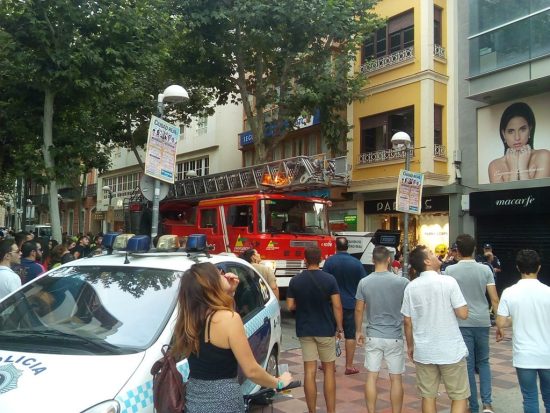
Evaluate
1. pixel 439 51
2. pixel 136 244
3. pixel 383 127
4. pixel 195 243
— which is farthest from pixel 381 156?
pixel 136 244

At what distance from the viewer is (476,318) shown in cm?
548

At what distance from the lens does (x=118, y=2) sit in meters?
12.0

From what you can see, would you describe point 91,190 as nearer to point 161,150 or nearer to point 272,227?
point 272,227

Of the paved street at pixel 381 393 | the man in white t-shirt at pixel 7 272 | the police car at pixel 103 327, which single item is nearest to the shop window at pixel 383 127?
the paved street at pixel 381 393

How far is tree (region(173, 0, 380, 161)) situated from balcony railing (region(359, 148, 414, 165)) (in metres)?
1.03

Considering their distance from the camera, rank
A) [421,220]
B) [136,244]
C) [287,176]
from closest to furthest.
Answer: [136,244] → [287,176] → [421,220]

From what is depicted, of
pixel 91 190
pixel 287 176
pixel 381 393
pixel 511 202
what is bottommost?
pixel 381 393

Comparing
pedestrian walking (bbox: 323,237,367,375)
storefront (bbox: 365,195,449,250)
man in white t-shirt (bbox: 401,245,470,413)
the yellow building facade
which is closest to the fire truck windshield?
pedestrian walking (bbox: 323,237,367,375)

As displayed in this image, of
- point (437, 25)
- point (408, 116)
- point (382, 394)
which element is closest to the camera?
point (382, 394)

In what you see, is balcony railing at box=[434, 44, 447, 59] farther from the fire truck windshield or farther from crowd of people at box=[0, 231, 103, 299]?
crowd of people at box=[0, 231, 103, 299]

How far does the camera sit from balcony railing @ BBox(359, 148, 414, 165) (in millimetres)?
18016

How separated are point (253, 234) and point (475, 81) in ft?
28.2

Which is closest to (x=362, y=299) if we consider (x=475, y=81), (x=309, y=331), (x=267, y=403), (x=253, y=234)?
(x=309, y=331)

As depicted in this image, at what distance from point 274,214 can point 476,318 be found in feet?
22.7
